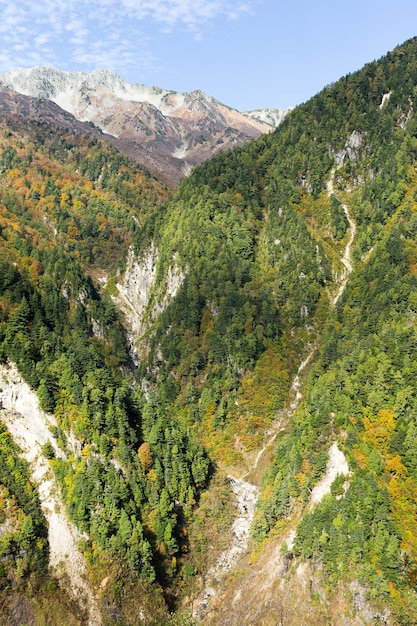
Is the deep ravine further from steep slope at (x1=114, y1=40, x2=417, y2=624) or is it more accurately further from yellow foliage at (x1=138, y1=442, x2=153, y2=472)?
yellow foliage at (x1=138, y1=442, x2=153, y2=472)

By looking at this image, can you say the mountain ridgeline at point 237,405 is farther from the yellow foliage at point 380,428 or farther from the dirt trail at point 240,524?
the dirt trail at point 240,524

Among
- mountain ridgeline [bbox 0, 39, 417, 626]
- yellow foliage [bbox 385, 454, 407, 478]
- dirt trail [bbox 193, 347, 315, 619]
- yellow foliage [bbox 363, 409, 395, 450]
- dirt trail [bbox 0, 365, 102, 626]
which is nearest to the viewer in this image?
mountain ridgeline [bbox 0, 39, 417, 626]

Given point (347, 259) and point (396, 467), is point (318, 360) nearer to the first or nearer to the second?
point (396, 467)

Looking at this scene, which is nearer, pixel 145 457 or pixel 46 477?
pixel 46 477

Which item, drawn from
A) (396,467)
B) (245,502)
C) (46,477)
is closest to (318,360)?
(245,502)

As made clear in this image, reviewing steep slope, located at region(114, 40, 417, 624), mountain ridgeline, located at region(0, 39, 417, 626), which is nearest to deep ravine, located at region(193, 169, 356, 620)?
mountain ridgeline, located at region(0, 39, 417, 626)

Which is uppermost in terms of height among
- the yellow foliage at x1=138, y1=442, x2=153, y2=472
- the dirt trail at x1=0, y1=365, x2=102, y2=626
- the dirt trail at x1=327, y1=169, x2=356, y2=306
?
the dirt trail at x1=327, y1=169, x2=356, y2=306
